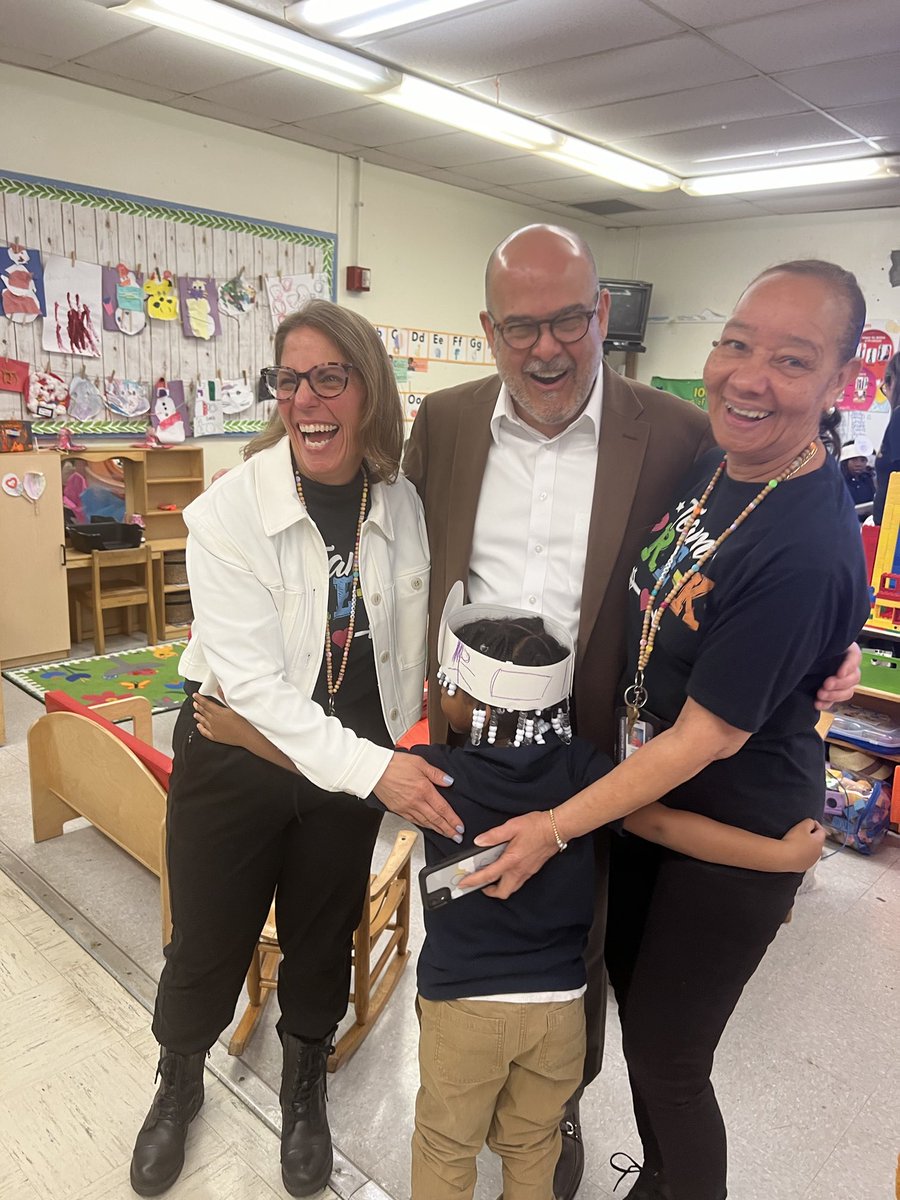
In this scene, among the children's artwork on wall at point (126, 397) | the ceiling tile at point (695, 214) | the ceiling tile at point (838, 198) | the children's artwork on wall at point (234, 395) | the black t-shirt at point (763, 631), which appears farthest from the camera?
the ceiling tile at point (695, 214)

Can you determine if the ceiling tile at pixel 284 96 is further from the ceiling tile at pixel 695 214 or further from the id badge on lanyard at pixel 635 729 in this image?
the id badge on lanyard at pixel 635 729

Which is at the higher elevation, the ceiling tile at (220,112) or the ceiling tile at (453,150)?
the ceiling tile at (453,150)

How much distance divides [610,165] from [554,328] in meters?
4.93

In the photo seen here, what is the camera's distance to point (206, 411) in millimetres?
5496

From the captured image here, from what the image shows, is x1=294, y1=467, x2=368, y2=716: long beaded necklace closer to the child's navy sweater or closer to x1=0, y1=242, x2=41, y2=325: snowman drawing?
the child's navy sweater

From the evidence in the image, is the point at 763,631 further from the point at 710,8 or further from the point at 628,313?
the point at 628,313

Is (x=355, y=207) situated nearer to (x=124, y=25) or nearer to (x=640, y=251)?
(x=124, y=25)

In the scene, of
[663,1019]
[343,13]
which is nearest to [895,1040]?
[663,1019]

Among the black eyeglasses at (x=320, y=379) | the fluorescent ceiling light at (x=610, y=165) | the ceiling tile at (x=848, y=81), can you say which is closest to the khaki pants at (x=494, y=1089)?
the black eyeglasses at (x=320, y=379)

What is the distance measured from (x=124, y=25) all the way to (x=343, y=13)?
99 cm

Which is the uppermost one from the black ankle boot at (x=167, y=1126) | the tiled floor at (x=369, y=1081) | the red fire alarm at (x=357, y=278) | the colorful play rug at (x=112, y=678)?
the red fire alarm at (x=357, y=278)

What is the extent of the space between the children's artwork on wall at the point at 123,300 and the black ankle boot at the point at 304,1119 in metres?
4.37

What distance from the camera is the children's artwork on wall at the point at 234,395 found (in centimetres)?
556

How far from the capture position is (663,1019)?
138 centimetres
